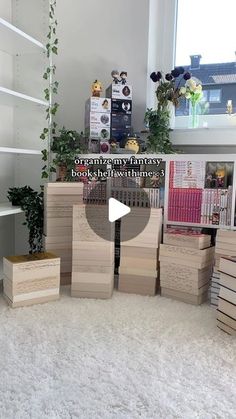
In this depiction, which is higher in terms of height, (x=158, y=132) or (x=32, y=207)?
(x=158, y=132)

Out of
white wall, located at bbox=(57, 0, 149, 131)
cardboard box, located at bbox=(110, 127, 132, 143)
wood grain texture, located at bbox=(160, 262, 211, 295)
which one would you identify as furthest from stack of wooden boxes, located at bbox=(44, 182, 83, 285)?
white wall, located at bbox=(57, 0, 149, 131)

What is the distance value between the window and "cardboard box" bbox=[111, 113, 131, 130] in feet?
1.13

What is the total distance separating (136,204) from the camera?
202 centimetres

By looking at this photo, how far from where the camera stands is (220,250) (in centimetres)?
171

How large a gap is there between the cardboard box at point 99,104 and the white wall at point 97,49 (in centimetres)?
22

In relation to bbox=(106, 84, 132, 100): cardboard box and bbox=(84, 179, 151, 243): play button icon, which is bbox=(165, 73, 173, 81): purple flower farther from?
bbox=(84, 179, 151, 243): play button icon

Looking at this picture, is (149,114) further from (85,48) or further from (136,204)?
(85,48)

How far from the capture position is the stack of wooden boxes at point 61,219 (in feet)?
6.18

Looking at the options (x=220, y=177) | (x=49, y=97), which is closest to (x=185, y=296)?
(x=220, y=177)

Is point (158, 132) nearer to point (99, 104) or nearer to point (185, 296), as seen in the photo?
point (99, 104)

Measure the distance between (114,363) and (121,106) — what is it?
56.7 inches

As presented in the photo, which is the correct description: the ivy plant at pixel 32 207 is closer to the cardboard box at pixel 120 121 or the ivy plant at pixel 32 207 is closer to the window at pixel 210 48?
the cardboard box at pixel 120 121

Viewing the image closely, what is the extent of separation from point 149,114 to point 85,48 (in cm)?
68

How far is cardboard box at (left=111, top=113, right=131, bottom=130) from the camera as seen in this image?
83.4 inches
